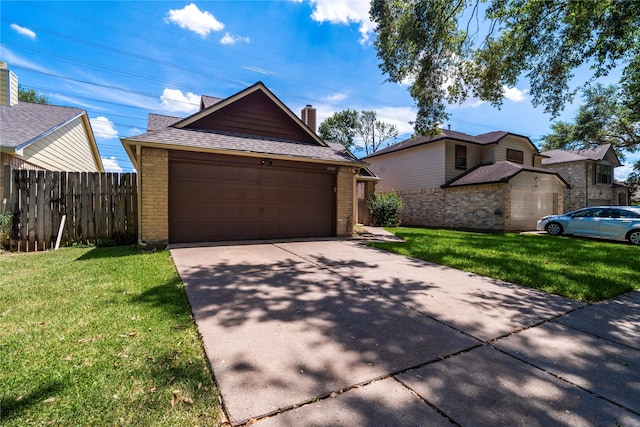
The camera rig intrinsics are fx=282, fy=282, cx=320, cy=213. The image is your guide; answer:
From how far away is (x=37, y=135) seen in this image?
896cm

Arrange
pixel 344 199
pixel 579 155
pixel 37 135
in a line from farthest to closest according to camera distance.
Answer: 1. pixel 579 155
2. pixel 344 199
3. pixel 37 135

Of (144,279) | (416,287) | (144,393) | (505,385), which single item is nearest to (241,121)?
(144,279)

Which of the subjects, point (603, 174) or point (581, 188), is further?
point (603, 174)

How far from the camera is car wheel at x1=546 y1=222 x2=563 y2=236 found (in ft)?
44.5

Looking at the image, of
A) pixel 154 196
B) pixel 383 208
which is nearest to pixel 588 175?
pixel 383 208

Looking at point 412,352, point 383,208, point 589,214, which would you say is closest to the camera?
point 412,352

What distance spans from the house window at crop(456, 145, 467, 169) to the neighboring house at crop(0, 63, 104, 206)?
19.8m

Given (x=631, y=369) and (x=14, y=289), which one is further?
(x=14, y=289)

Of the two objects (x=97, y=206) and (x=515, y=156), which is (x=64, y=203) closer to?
(x=97, y=206)

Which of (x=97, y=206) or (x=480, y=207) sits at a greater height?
(x=480, y=207)

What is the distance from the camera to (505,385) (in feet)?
6.81

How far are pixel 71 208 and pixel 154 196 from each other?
2.53 meters

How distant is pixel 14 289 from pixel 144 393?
3.83 metres

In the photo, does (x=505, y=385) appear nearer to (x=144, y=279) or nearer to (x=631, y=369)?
(x=631, y=369)
